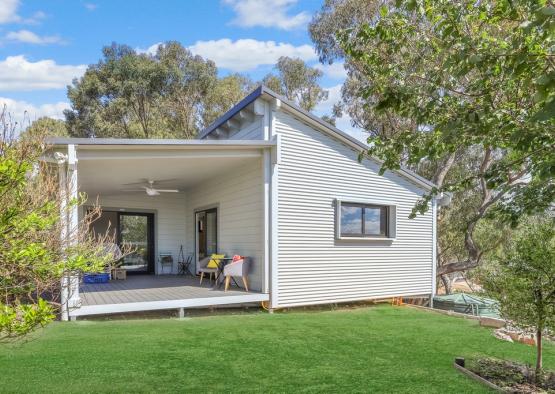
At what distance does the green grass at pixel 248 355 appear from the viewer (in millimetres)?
4590

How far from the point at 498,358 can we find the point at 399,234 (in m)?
5.64

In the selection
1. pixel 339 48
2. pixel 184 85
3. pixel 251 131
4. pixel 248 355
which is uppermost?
pixel 184 85

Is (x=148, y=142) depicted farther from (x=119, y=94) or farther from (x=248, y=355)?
(x=119, y=94)

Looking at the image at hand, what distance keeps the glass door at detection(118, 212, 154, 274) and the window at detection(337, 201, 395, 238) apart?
6.22 meters

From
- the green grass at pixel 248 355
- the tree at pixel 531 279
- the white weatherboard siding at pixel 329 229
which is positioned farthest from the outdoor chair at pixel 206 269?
the tree at pixel 531 279

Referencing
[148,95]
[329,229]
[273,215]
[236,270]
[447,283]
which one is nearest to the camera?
[273,215]

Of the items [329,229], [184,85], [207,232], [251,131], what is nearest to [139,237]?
[207,232]

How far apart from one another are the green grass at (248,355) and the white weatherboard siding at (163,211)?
5.78m

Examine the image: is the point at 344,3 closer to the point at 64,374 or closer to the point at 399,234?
the point at 399,234

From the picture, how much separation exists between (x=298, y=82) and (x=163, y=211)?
560 inches

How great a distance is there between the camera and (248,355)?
5699 mm

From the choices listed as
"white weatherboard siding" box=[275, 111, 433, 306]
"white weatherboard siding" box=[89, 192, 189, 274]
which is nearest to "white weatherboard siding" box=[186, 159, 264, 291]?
"white weatherboard siding" box=[275, 111, 433, 306]

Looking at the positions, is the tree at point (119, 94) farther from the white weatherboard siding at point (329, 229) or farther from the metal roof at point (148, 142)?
the metal roof at point (148, 142)

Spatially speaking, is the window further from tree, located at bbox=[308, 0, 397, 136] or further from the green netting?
tree, located at bbox=[308, 0, 397, 136]
